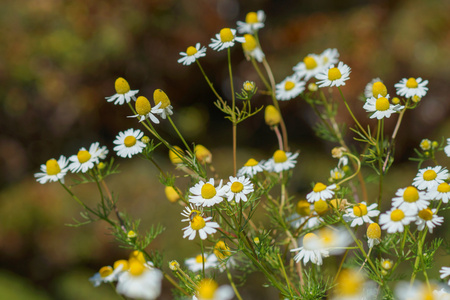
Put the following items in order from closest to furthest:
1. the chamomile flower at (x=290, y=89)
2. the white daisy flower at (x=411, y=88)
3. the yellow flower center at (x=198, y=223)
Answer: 1. the yellow flower center at (x=198, y=223)
2. the white daisy flower at (x=411, y=88)
3. the chamomile flower at (x=290, y=89)

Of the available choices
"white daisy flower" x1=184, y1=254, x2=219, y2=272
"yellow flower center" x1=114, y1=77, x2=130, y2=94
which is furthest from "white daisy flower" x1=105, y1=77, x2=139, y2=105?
"white daisy flower" x1=184, y1=254, x2=219, y2=272

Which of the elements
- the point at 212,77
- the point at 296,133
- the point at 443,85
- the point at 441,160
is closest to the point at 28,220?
the point at 212,77

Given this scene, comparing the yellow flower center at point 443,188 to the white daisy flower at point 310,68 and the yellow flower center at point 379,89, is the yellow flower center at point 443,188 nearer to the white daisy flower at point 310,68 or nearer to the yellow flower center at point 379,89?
the yellow flower center at point 379,89

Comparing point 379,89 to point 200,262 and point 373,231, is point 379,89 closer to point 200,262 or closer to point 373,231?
point 373,231

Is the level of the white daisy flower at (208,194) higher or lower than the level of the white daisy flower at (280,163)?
higher

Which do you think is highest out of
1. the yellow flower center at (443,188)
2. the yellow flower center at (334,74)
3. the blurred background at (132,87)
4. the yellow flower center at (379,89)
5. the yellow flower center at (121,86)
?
the yellow flower center at (121,86)

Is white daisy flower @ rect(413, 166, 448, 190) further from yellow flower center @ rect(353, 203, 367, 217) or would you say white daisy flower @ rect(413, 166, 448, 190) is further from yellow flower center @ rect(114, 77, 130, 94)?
yellow flower center @ rect(114, 77, 130, 94)

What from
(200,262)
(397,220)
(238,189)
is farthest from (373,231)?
(200,262)

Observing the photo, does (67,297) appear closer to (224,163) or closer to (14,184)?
(14,184)

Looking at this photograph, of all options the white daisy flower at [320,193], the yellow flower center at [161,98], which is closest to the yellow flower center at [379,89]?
the white daisy flower at [320,193]
